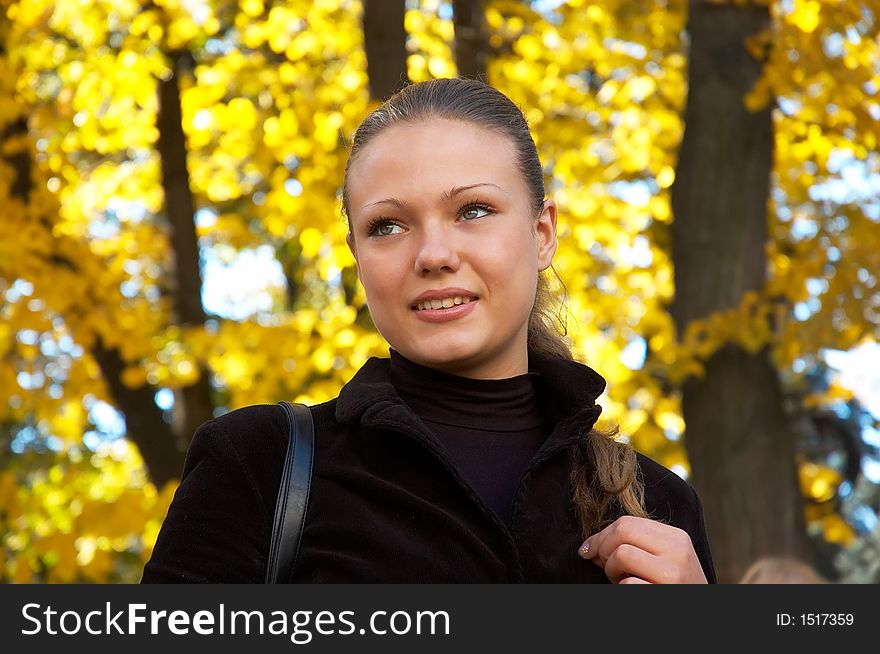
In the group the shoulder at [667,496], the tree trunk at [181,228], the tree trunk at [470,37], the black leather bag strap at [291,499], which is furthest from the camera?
the tree trunk at [181,228]

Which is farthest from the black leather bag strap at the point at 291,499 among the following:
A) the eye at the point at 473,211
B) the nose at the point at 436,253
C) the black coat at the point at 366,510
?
the eye at the point at 473,211

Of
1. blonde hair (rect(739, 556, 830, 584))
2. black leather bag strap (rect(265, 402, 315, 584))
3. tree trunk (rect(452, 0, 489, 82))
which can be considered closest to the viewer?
black leather bag strap (rect(265, 402, 315, 584))

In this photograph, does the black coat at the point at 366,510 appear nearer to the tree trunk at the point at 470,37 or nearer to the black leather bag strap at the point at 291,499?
the black leather bag strap at the point at 291,499

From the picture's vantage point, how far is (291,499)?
6.24 ft

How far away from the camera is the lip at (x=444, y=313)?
2.03 metres

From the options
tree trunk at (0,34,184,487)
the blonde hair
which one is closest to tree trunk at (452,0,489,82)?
tree trunk at (0,34,184,487)

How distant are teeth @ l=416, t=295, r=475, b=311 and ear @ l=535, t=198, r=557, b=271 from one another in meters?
0.29

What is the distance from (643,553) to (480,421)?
15.1 inches

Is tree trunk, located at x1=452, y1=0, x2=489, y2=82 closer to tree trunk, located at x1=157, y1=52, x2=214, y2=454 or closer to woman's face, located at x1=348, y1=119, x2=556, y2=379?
tree trunk, located at x1=157, y1=52, x2=214, y2=454

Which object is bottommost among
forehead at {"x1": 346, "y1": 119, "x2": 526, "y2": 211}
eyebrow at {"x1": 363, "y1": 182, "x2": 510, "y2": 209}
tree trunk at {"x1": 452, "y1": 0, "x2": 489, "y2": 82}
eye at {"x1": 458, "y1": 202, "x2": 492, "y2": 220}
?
eye at {"x1": 458, "y1": 202, "x2": 492, "y2": 220}

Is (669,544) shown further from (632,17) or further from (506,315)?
(632,17)

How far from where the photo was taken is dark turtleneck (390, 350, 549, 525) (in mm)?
2045

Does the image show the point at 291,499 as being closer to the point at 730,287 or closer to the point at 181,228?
the point at 730,287

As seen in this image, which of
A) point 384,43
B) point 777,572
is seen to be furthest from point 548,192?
point 777,572
